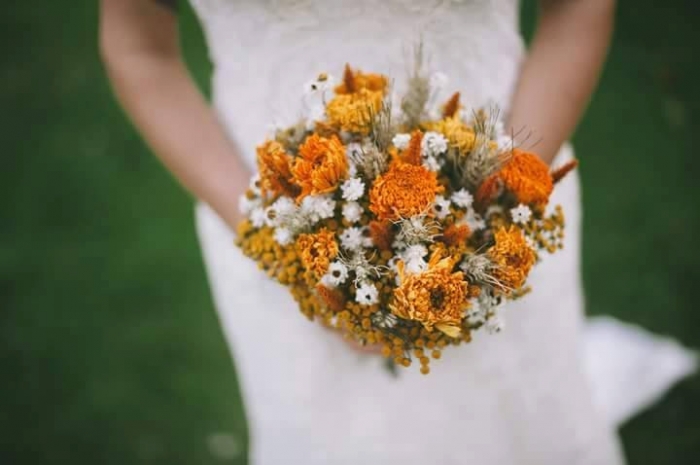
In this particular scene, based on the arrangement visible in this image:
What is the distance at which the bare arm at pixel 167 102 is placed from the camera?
189 cm

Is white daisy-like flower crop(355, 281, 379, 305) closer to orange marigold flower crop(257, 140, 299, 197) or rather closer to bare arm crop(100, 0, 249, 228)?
orange marigold flower crop(257, 140, 299, 197)

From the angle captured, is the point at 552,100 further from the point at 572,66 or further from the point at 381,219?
the point at 381,219

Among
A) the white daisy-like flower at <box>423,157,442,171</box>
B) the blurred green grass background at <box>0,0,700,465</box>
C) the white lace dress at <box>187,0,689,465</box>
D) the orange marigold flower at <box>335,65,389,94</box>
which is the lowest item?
the blurred green grass background at <box>0,0,700,465</box>

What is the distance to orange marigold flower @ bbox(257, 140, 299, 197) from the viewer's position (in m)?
1.34

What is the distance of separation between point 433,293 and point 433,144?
38 centimetres

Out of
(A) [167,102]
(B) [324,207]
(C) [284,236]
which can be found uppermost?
(B) [324,207]

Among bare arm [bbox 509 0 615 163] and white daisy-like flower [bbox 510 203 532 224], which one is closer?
white daisy-like flower [bbox 510 203 532 224]

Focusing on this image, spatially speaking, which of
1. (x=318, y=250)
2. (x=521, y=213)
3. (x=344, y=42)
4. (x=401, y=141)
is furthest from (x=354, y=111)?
(x=344, y=42)

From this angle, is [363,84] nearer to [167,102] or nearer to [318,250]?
[318,250]

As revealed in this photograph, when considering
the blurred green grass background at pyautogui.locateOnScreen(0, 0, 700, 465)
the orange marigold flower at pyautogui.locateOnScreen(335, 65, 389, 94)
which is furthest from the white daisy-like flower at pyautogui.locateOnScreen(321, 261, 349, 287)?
the blurred green grass background at pyautogui.locateOnScreen(0, 0, 700, 465)

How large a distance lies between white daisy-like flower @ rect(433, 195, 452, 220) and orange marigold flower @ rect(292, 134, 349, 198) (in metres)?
0.23

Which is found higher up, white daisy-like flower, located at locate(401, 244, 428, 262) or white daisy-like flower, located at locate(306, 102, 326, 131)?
white daisy-like flower, located at locate(306, 102, 326, 131)

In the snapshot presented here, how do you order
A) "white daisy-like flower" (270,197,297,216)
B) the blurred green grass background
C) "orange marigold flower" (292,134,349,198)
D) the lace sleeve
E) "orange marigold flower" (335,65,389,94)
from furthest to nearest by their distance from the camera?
the blurred green grass background, the lace sleeve, "orange marigold flower" (335,65,389,94), "white daisy-like flower" (270,197,297,216), "orange marigold flower" (292,134,349,198)

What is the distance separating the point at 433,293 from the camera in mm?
1192
